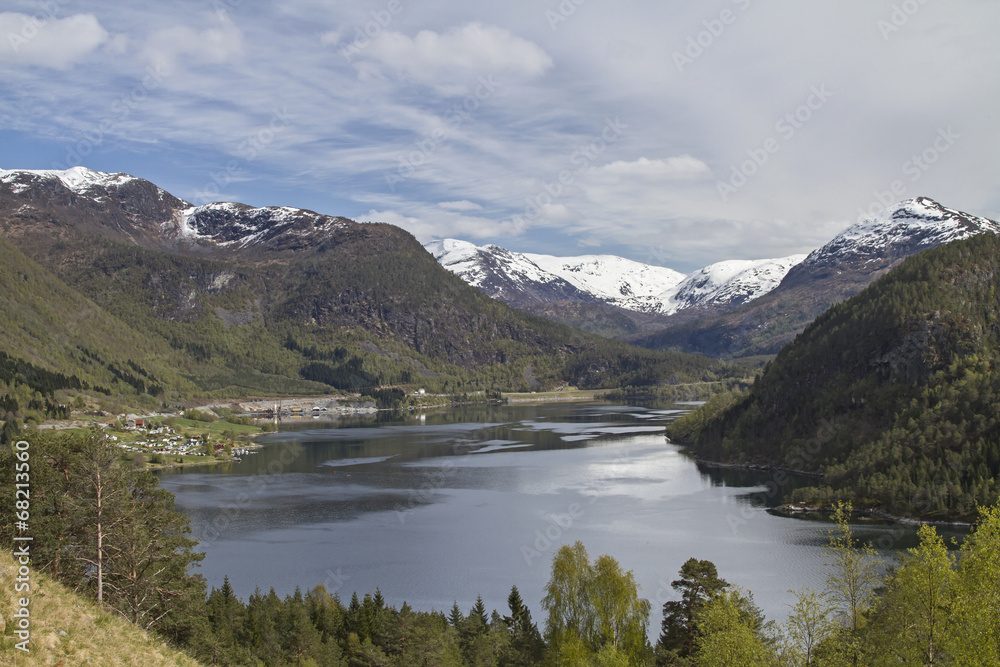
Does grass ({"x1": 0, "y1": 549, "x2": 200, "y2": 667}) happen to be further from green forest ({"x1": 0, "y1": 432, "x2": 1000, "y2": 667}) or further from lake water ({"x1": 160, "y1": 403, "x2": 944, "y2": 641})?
lake water ({"x1": 160, "y1": 403, "x2": 944, "y2": 641})

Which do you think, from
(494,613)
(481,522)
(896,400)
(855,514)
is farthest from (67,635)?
(896,400)

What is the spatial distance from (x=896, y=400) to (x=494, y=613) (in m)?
70.4

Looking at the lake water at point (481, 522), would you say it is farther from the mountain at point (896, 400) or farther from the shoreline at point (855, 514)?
the mountain at point (896, 400)

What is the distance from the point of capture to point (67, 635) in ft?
50.4

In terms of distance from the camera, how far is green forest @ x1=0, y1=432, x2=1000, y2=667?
2262 centimetres

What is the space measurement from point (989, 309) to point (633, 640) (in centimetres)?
8894

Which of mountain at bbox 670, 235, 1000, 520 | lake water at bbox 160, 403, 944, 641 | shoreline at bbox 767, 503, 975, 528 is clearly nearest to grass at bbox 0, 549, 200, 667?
lake water at bbox 160, 403, 944, 641

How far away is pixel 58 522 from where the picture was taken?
27406 millimetres

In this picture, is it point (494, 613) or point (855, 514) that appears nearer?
point (494, 613)

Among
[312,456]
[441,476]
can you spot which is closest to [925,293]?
[441,476]

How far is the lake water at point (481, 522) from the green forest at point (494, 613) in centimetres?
1155

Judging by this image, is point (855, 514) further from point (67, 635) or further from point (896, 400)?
point (67, 635)

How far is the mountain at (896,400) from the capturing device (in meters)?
77.9

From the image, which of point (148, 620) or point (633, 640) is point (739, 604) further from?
point (148, 620)
